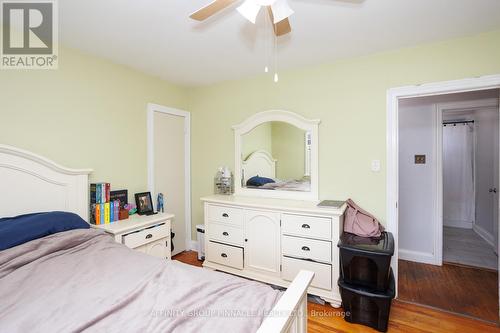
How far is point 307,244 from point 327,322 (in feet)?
2.04

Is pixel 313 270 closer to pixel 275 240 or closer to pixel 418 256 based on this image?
pixel 275 240

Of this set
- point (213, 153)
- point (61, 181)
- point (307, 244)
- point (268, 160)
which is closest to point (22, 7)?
point (61, 181)

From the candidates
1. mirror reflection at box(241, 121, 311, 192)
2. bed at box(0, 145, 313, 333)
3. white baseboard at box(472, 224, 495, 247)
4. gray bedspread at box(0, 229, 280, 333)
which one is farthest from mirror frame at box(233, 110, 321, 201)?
white baseboard at box(472, 224, 495, 247)

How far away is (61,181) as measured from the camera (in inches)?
82.0

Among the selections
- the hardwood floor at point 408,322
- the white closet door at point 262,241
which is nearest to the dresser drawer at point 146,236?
the white closet door at point 262,241

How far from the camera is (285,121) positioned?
281 centimetres

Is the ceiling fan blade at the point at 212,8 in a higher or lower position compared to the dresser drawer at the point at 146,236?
higher

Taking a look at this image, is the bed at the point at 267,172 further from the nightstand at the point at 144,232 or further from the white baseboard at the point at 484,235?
the white baseboard at the point at 484,235

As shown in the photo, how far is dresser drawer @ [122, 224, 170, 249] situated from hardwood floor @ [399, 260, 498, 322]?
2416mm

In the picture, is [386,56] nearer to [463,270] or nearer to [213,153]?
[213,153]

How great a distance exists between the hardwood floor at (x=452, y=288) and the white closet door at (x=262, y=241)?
49.7 inches

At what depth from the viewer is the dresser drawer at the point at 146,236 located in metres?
→ 2.22

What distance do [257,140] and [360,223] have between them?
4.80 ft

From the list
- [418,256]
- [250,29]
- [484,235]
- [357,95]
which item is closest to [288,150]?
[357,95]
